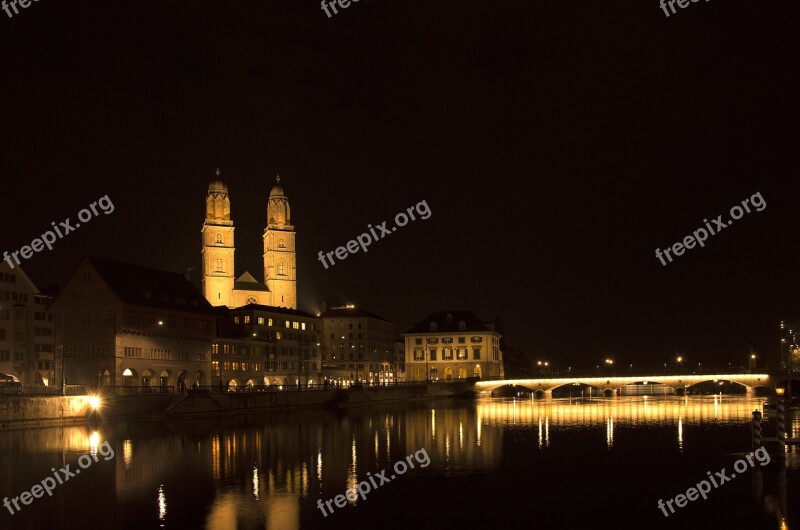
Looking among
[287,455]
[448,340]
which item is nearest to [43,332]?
[287,455]

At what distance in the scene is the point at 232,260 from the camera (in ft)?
589

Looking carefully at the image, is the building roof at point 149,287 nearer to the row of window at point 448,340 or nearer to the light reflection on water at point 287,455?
the light reflection on water at point 287,455

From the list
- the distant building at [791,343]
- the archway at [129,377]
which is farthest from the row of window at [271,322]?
the distant building at [791,343]

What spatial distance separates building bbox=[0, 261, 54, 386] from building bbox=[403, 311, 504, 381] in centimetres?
7195

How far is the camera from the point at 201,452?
169 feet

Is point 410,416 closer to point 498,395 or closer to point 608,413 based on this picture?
point 608,413

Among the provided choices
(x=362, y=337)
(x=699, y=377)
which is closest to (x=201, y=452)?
(x=699, y=377)

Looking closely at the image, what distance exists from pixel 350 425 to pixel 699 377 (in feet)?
247

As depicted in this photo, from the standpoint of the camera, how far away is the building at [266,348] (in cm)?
11069

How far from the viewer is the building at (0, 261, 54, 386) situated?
323 ft

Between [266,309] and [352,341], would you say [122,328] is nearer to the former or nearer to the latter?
[266,309]

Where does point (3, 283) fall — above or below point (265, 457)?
above

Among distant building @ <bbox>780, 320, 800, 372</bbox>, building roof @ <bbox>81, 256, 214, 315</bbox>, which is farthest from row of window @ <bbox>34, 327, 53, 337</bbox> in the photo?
distant building @ <bbox>780, 320, 800, 372</bbox>

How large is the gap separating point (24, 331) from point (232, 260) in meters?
78.7
